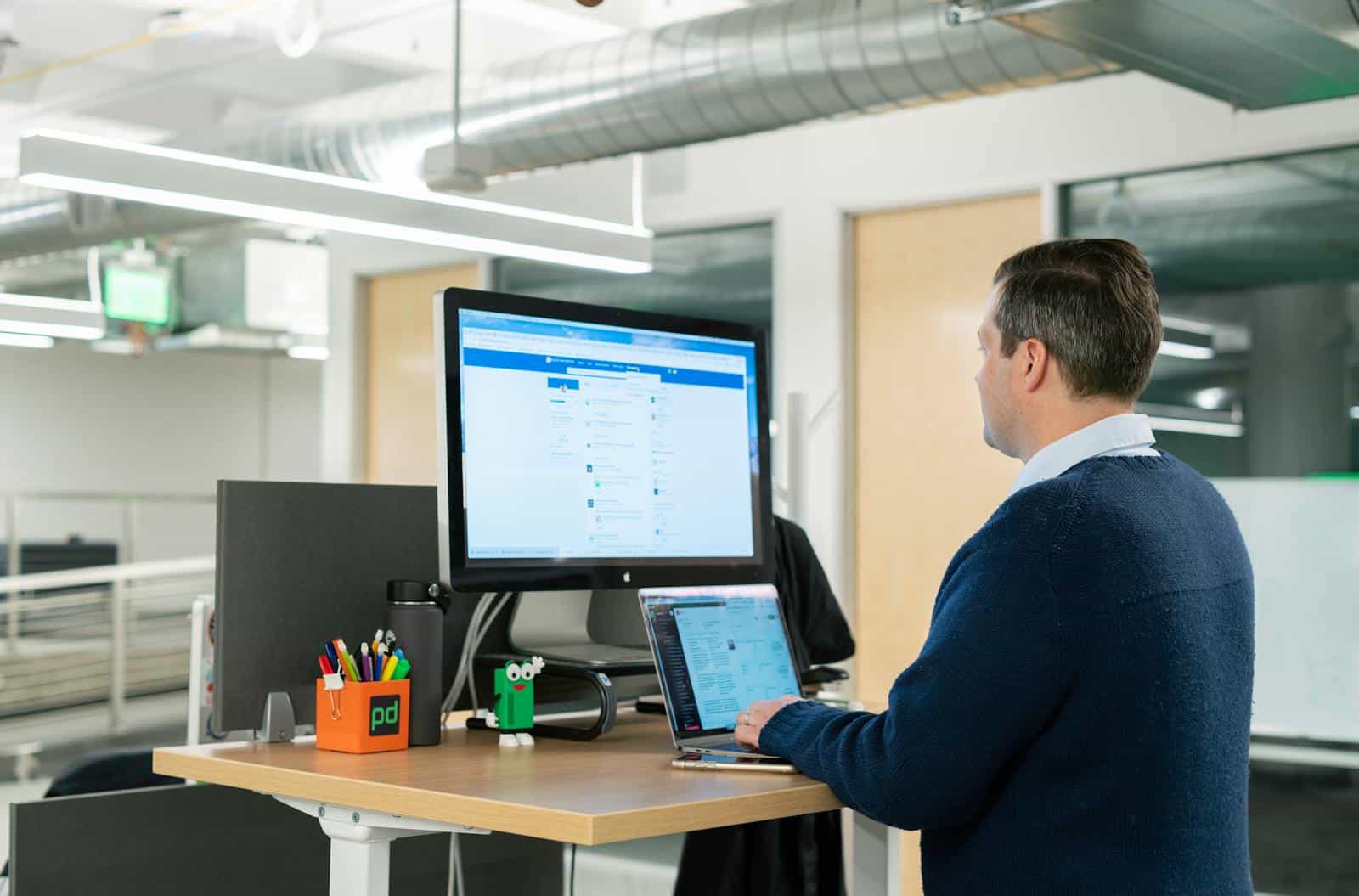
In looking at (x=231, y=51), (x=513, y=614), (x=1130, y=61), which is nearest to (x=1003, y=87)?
(x=1130, y=61)

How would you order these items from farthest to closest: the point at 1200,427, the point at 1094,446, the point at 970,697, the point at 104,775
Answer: the point at 1200,427
the point at 104,775
the point at 1094,446
the point at 970,697

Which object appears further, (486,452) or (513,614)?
(513,614)

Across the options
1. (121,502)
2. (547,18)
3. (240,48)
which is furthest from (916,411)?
(121,502)

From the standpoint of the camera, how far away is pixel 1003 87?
3.87 metres

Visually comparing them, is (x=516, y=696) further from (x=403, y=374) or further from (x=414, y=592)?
(x=403, y=374)

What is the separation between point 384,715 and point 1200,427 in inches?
129

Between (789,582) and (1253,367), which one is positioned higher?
(1253,367)

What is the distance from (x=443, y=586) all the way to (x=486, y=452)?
17 centimetres

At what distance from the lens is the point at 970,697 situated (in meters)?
1.33

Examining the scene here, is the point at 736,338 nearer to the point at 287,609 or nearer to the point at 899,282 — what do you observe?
the point at 287,609

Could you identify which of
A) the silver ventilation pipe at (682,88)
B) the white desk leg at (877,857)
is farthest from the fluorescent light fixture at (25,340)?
the white desk leg at (877,857)

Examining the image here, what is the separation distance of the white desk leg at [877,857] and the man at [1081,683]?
0.38 m

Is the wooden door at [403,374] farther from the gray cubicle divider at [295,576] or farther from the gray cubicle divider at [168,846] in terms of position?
the gray cubicle divider at [295,576]

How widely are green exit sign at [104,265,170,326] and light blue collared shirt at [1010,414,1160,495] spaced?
764 cm
